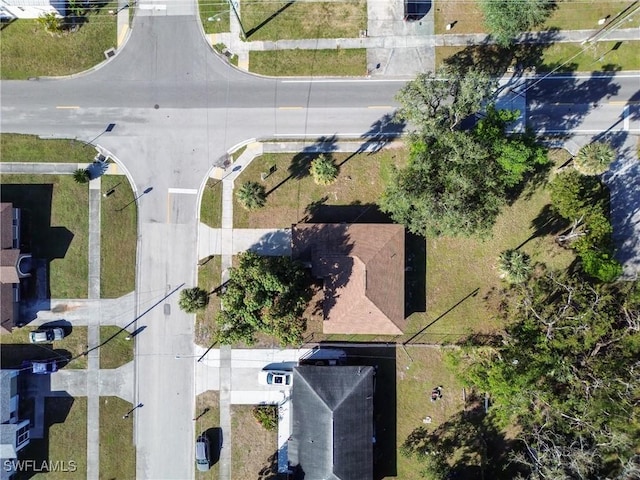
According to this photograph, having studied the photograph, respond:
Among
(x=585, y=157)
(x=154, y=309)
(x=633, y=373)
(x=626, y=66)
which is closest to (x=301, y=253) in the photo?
(x=154, y=309)

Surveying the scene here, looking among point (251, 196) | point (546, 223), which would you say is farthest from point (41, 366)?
point (546, 223)

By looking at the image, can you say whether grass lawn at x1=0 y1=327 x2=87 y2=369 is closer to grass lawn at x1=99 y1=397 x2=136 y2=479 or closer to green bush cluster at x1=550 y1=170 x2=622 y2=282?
grass lawn at x1=99 y1=397 x2=136 y2=479

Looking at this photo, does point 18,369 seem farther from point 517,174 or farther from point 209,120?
point 517,174

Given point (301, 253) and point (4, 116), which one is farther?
point (4, 116)

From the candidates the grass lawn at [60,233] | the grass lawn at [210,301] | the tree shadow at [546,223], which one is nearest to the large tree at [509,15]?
the tree shadow at [546,223]

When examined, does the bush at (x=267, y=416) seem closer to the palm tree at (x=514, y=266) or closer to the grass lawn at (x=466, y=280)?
the grass lawn at (x=466, y=280)

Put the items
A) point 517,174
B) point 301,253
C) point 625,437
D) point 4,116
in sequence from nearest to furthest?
point 625,437 < point 517,174 < point 301,253 < point 4,116

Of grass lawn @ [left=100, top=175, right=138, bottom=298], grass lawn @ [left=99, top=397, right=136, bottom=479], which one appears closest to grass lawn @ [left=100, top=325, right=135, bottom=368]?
grass lawn @ [left=100, top=175, right=138, bottom=298]
